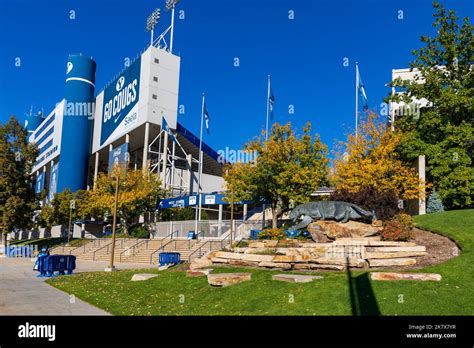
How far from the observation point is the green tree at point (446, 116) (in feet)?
88.7

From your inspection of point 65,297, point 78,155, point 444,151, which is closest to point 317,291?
point 65,297

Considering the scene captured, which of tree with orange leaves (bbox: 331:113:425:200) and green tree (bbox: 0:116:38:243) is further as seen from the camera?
green tree (bbox: 0:116:38:243)

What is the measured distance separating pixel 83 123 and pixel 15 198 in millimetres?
30907

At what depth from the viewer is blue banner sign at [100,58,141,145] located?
57156 millimetres

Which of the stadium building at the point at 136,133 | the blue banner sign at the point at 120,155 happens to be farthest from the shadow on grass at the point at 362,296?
the blue banner sign at the point at 120,155

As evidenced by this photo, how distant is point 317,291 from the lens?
10.8 meters

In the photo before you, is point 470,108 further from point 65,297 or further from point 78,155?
point 78,155

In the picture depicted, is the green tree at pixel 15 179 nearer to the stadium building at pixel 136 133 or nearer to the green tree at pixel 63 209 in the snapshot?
the stadium building at pixel 136 133

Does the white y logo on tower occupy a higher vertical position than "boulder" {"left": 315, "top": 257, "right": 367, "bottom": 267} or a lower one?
higher

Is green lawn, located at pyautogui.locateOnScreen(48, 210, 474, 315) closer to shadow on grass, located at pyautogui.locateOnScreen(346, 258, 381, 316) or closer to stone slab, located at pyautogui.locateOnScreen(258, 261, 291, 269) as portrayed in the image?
shadow on grass, located at pyautogui.locateOnScreen(346, 258, 381, 316)

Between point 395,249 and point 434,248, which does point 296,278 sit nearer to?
point 395,249

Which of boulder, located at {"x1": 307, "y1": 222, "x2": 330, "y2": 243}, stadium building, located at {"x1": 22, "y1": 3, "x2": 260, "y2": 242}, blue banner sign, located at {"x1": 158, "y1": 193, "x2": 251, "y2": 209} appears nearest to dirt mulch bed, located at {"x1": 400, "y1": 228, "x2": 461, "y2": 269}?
boulder, located at {"x1": 307, "y1": 222, "x2": 330, "y2": 243}

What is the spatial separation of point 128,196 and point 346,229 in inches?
1189

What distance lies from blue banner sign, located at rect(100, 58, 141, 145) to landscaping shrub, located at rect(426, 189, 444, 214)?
38106mm
